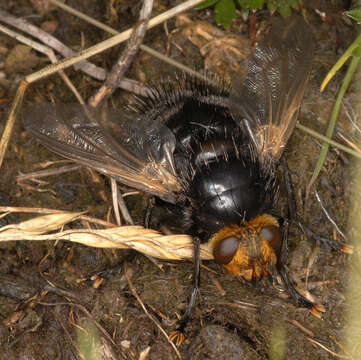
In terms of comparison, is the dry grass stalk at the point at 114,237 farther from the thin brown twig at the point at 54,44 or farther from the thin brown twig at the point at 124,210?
the thin brown twig at the point at 54,44

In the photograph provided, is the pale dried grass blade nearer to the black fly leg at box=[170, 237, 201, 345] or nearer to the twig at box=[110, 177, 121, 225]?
the twig at box=[110, 177, 121, 225]

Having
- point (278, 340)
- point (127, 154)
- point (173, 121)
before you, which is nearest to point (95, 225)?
point (127, 154)

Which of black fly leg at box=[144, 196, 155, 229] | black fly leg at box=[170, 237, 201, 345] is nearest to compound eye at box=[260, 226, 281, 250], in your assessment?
black fly leg at box=[170, 237, 201, 345]

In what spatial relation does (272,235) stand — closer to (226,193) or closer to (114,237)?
(226,193)

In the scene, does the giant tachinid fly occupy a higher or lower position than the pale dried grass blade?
higher

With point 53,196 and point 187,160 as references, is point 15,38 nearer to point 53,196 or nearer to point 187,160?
point 53,196

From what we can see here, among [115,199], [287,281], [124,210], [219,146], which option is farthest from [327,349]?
[115,199]

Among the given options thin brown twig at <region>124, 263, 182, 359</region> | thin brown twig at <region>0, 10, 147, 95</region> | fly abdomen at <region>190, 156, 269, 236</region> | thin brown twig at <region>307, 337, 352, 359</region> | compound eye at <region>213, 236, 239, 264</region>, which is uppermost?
thin brown twig at <region>0, 10, 147, 95</region>
